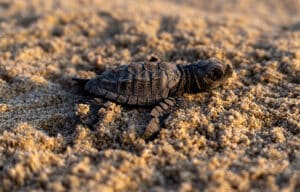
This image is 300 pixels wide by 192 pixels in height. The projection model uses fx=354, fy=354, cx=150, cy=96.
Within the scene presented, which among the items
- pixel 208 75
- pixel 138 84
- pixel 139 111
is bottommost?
pixel 139 111

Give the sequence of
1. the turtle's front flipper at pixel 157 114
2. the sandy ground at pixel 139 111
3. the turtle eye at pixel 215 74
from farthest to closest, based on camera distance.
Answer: the turtle eye at pixel 215 74 → the turtle's front flipper at pixel 157 114 → the sandy ground at pixel 139 111

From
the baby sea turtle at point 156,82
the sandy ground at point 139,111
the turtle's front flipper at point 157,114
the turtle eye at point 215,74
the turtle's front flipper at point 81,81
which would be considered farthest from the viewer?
the turtle's front flipper at point 81,81

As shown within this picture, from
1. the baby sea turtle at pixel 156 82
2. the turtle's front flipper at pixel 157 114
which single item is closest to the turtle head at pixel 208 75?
the baby sea turtle at pixel 156 82

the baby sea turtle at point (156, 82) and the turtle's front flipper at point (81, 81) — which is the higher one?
the baby sea turtle at point (156, 82)

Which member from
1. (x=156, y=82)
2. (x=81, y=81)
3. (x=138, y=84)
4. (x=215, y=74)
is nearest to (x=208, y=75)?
(x=215, y=74)

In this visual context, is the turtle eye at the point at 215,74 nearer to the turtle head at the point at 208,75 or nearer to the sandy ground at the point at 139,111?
the turtle head at the point at 208,75

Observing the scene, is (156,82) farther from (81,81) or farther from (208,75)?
(81,81)

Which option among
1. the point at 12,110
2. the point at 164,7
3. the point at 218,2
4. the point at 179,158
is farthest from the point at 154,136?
the point at 218,2

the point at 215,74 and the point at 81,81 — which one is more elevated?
the point at 215,74

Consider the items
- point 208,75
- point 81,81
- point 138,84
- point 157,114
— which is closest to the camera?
point 157,114
